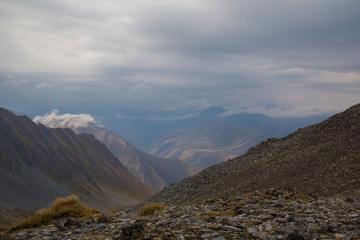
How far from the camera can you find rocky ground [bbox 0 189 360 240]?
10562 mm

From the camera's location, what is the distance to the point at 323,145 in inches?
1903

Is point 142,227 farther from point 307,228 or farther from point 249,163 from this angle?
point 249,163

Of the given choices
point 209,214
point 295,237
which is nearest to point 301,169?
point 209,214

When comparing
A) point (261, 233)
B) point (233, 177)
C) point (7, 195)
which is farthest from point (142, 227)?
point (7, 195)

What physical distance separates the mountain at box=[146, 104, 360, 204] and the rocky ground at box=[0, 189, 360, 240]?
18.7 meters

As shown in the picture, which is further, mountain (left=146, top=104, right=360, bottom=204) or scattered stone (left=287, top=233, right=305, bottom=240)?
mountain (left=146, top=104, right=360, bottom=204)

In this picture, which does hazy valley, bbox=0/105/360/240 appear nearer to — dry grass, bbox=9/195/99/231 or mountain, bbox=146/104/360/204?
mountain, bbox=146/104/360/204

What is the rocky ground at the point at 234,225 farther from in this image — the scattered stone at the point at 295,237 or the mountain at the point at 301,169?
the mountain at the point at 301,169

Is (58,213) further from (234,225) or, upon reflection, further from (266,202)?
(266,202)

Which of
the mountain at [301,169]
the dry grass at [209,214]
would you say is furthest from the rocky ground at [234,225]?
the mountain at [301,169]

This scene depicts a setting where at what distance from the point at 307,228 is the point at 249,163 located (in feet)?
152

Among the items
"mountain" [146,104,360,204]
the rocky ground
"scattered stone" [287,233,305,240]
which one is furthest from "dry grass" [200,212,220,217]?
"mountain" [146,104,360,204]

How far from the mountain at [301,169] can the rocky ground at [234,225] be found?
61.4 feet

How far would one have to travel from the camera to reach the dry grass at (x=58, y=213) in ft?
55.3
